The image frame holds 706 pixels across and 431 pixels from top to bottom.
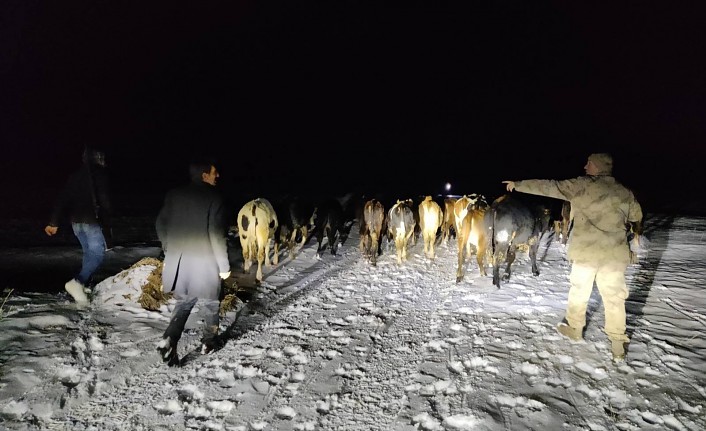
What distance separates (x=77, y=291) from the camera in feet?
18.7

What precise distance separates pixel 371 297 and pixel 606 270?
3.32 m

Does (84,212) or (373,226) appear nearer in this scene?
(84,212)

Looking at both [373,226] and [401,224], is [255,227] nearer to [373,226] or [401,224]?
[373,226]

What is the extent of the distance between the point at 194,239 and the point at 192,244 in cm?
6

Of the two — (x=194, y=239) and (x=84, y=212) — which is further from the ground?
(x=84, y=212)

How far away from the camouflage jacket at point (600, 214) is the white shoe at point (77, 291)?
5.94 metres

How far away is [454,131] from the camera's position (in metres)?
71.2

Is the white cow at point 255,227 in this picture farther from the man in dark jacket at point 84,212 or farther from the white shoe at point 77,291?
the white shoe at point 77,291

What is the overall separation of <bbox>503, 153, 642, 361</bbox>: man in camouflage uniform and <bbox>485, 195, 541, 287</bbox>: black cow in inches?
97.2

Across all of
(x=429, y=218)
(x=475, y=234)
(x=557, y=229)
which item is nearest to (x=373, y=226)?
(x=429, y=218)

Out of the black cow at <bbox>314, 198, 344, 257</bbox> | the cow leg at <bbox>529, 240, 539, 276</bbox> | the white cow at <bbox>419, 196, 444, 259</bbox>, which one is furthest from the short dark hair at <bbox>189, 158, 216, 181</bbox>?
the cow leg at <bbox>529, 240, 539, 276</bbox>

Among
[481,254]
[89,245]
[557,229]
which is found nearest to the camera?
[89,245]

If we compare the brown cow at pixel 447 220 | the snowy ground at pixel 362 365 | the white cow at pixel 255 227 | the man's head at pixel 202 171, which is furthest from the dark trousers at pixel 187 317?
the brown cow at pixel 447 220

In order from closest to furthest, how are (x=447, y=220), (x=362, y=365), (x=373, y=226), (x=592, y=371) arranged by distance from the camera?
(x=592, y=371) < (x=362, y=365) < (x=373, y=226) < (x=447, y=220)
